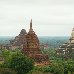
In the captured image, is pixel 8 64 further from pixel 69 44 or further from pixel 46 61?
pixel 69 44

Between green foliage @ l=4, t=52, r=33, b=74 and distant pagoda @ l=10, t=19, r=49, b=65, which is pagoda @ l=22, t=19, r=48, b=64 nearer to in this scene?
distant pagoda @ l=10, t=19, r=49, b=65

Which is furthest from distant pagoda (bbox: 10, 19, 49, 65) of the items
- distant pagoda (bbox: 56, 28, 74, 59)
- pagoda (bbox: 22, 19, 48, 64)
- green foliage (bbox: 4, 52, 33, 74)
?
green foliage (bbox: 4, 52, 33, 74)

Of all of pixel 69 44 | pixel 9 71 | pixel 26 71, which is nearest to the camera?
pixel 9 71

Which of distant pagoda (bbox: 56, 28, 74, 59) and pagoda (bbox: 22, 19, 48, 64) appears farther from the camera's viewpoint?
distant pagoda (bbox: 56, 28, 74, 59)

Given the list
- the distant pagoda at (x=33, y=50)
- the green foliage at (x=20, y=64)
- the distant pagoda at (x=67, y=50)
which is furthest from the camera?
the distant pagoda at (x=67, y=50)

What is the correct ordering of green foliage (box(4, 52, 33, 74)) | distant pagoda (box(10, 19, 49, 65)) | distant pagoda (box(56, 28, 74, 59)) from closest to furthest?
green foliage (box(4, 52, 33, 74)) → distant pagoda (box(10, 19, 49, 65)) → distant pagoda (box(56, 28, 74, 59))

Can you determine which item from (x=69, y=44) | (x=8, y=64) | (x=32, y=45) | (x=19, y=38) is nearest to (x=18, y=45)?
(x=19, y=38)

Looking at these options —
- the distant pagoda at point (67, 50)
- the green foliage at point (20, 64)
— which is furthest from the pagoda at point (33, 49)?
the green foliage at point (20, 64)

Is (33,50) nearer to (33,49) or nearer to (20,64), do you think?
(33,49)

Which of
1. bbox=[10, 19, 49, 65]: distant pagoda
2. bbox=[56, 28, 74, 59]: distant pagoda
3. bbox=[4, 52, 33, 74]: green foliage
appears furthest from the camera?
bbox=[56, 28, 74, 59]: distant pagoda

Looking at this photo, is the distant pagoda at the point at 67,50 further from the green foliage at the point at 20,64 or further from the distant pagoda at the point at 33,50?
the green foliage at the point at 20,64

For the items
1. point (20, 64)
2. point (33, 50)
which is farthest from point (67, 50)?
point (20, 64)

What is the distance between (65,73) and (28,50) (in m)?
13.0

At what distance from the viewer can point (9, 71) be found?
3806 centimetres
